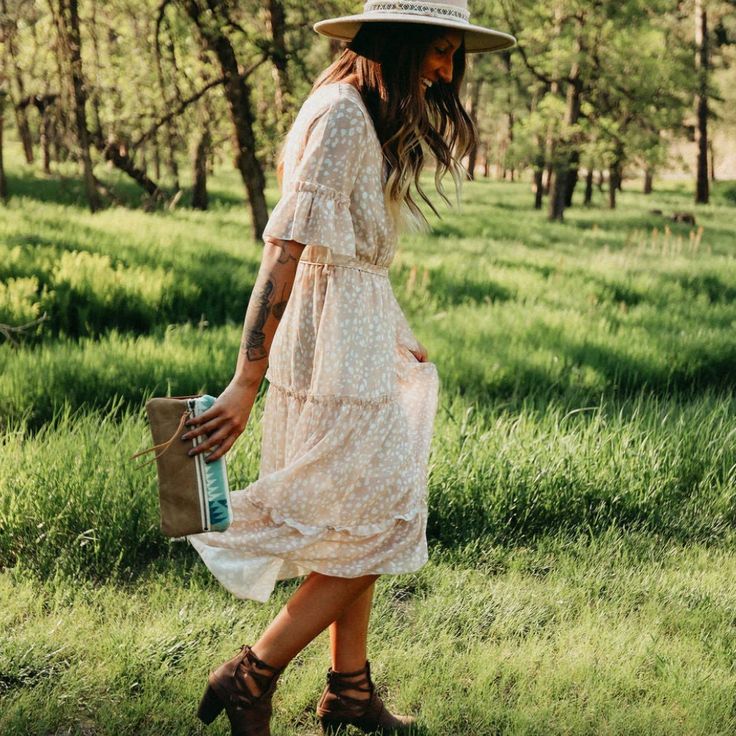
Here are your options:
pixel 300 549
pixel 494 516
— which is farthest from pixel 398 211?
pixel 494 516

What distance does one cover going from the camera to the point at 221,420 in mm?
1803

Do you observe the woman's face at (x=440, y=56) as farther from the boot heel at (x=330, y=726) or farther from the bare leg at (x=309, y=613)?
the boot heel at (x=330, y=726)

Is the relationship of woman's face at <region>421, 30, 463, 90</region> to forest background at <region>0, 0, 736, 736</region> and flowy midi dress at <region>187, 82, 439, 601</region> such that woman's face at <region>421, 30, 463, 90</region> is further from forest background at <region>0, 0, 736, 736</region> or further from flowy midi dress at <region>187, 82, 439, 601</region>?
forest background at <region>0, 0, 736, 736</region>

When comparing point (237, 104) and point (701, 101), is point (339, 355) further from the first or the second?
point (701, 101)

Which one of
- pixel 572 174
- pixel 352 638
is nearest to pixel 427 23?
pixel 352 638

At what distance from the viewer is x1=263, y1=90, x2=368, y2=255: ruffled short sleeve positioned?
1.74 metres

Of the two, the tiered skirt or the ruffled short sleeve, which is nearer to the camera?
the ruffled short sleeve

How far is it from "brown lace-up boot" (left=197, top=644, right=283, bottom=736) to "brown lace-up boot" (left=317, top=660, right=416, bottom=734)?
0.62 feet

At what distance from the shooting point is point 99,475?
3.12m

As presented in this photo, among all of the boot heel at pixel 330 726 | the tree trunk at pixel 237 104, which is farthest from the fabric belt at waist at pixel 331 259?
the tree trunk at pixel 237 104

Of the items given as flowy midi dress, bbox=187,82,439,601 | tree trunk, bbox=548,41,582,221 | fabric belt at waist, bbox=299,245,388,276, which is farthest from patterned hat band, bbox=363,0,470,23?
tree trunk, bbox=548,41,582,221

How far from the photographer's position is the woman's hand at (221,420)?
180 centimetres

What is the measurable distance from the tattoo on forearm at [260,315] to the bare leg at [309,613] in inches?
23.1

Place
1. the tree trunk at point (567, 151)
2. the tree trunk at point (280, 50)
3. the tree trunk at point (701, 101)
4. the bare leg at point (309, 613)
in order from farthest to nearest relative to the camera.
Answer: the tree trunk at point (701, 101), the tree trunk at point (567, 151), the tree trunk at point (280, 50), the bare leg at point (309, 613)
